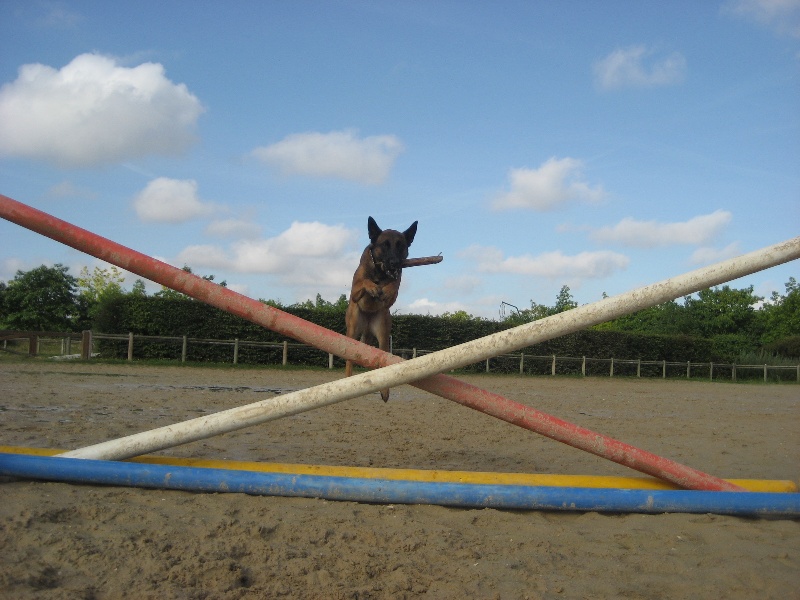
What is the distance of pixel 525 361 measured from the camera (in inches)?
1144

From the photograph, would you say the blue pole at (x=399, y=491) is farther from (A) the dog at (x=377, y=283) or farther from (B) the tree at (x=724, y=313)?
(B) the tree at (x=724, y=313)

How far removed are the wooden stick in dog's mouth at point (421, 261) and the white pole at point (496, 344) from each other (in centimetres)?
267

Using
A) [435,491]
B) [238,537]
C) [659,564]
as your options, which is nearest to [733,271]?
[659,564]

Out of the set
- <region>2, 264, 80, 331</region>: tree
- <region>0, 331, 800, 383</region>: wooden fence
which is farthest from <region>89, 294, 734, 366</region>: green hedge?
<region>2, 264, 80, 331</region>: tree

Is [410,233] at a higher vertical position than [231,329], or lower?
higher

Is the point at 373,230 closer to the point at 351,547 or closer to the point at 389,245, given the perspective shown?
the point at 389,245

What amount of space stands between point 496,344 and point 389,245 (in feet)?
10.3

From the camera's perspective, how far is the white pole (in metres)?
3.21

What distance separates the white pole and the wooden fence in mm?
16235

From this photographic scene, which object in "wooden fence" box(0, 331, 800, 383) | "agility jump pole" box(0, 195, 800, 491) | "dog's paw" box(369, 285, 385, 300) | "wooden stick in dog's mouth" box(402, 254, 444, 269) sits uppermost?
"wooden stick in dog's mouth" box(402, 254, 444, 269)

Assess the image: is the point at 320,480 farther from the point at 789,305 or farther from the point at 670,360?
the point at 789,305

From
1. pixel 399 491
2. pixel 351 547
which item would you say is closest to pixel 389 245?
pixel 399 491

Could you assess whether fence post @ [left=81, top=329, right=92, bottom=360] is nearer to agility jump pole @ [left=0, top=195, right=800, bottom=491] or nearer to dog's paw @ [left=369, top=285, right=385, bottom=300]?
dog's paw @ [left=369, top=285, right=385, bottom=300]

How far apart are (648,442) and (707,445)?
62 cm
